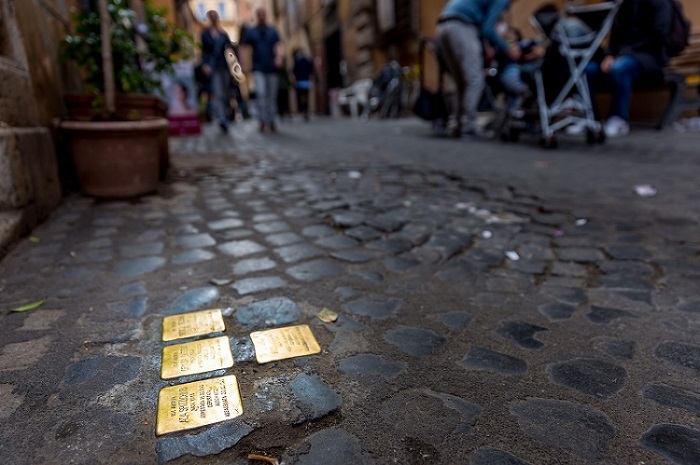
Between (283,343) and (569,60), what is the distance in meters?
5.40

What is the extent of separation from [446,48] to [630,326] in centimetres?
537

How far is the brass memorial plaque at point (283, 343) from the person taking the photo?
56.3 inches

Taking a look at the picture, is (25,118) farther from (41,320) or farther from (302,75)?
(302,75)

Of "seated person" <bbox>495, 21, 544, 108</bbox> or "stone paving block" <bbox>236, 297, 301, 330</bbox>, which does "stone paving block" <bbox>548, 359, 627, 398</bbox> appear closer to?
"stone paving block" <bbox>236, 297, 301, 330</bbox>

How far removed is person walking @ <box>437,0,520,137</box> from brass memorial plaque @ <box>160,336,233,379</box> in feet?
18.1

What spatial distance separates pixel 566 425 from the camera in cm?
113

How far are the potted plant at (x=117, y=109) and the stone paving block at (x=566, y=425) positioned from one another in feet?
9.99

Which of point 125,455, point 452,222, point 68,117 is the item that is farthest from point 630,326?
point 68,117

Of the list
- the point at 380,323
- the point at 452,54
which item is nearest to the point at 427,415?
the point at 380,323

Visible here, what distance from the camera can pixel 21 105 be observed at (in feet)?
8.75

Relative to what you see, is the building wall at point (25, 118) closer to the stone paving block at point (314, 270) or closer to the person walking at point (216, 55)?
the stone paving block at point (314, 270)

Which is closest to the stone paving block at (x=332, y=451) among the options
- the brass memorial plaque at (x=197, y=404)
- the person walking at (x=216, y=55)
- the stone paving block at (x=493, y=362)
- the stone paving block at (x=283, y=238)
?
the brass memorial plaque at (x=197, y=404)

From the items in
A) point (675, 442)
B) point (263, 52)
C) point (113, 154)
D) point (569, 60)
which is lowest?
point (675, 442)

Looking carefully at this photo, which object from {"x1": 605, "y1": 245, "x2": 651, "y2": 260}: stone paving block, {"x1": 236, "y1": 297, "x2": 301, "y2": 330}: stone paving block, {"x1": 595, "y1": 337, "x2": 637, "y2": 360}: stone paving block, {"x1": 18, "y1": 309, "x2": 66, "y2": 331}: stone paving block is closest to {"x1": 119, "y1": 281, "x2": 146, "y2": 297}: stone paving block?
{"x1": 18, "y1": 309, "x2": 66, "y2": 331}: stone paving block
